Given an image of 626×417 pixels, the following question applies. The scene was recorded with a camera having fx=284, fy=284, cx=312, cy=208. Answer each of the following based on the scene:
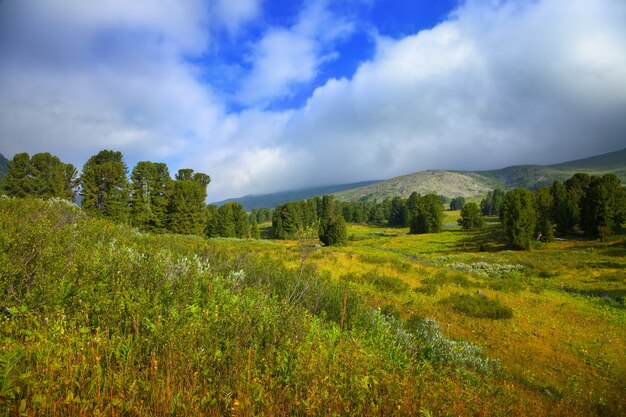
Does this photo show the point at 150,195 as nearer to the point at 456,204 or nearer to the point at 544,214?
the point at 544,214

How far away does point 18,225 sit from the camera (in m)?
6.29

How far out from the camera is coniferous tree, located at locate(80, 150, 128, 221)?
3922 centimetres

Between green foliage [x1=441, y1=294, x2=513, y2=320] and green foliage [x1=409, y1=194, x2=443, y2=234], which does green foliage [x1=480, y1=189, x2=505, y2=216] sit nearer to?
green foliage [x1=409, y1=194, x2=443, y2=234]

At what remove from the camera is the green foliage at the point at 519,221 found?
4494 cm

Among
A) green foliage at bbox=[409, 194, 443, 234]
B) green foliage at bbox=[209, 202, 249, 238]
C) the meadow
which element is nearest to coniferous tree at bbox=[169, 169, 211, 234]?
green foliage at bbox=[209, 202, 249, 238]

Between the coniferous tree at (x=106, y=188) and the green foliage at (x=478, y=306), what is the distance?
40469 millimetres

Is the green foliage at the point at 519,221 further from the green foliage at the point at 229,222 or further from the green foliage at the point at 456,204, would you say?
the green foliage at the point at 456,204

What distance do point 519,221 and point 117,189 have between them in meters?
61.4

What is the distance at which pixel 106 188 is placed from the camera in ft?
134

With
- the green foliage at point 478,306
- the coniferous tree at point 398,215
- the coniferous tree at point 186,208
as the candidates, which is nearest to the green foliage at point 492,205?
the coniferous tree at point 398,215

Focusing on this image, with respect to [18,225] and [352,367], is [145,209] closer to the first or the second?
[18,225]

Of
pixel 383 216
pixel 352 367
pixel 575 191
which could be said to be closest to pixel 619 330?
pixel 352 367

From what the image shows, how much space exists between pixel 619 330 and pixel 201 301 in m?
18.7

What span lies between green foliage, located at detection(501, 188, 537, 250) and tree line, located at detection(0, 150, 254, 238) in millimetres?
52361
